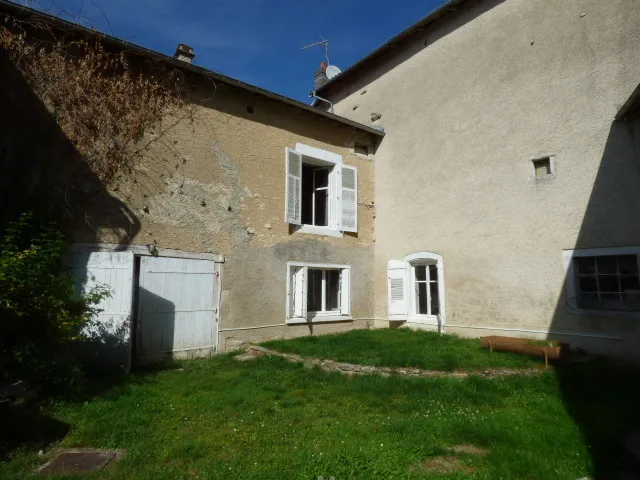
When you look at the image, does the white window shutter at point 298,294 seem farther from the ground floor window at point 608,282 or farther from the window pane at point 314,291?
the ground floor window at point 608,282

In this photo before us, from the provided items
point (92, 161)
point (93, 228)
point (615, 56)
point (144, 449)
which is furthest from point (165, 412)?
point (615, 56)

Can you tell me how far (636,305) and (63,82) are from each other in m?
9.45

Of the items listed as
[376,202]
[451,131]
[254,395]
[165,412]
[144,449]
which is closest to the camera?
[144,449]

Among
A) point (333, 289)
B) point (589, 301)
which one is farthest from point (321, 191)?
point (589, 301)

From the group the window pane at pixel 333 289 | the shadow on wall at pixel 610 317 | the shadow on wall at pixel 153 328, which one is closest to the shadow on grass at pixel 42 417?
the shadow on wall at pixel 153 328

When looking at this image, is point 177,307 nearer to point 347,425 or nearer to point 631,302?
point 347,425

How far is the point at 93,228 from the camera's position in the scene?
6336 mm

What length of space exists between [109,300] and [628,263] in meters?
7.97

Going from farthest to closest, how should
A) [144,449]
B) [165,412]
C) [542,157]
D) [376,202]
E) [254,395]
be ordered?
1. [376,202]
2. [542,157]
3. [254,395]
4. [165,412]
5. [144,449]

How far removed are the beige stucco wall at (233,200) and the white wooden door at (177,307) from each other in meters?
0.29

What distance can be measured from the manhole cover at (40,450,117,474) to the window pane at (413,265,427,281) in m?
7.50

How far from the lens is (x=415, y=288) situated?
965 centimetres

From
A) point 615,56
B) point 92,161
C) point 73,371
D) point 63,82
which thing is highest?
point 615,56

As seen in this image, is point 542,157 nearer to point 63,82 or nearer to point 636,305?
point 636,305
